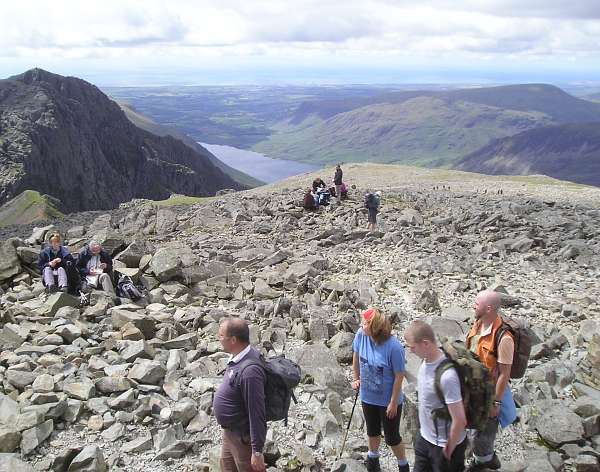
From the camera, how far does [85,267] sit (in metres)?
16.1

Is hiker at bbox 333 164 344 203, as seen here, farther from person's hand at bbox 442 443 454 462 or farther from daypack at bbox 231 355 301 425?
person's hand at bbox 442 443 454 462

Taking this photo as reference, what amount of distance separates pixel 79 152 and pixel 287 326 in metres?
164

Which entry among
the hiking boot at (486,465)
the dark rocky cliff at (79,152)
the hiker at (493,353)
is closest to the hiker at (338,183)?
the hiker at (493,353)

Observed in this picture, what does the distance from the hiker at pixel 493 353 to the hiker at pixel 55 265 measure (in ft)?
40.7

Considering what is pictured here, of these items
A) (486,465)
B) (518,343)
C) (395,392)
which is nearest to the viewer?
(518,343)

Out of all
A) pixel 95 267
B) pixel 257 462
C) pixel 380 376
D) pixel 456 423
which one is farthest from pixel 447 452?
pixel 95 267

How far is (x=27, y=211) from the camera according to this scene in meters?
56.8

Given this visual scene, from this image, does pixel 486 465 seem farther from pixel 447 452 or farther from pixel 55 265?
pixel 55 265

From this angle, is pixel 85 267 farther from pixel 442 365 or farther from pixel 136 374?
pixel 442 365

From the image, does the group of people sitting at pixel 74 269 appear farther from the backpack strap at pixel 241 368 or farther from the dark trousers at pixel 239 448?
the backpack strap at pixel 241 368

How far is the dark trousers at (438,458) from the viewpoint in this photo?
6590 millimetres

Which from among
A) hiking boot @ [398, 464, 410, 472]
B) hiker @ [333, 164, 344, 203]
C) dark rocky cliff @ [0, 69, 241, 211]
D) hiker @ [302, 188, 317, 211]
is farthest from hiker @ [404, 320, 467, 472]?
dark rocky cliff @ [0, 69, 241, 211]

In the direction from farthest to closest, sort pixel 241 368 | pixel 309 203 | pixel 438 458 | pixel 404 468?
1. pixel 309 203
2. pixel 404 468
3. pixel 438 458
4. pixel 241 368

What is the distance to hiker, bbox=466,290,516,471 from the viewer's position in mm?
6984
